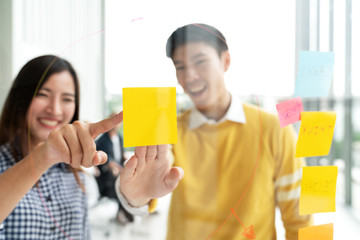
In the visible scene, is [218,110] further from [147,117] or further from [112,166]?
[112,166]

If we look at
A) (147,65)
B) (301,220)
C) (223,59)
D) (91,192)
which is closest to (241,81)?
(223,59)

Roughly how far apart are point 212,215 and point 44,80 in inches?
18.3

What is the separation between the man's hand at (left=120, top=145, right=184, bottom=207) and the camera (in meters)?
0.56

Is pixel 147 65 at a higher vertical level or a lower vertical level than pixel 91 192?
higher

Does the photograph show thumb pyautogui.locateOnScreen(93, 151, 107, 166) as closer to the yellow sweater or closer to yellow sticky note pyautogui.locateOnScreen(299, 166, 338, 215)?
the yellow sweater

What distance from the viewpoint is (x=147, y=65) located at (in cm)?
59

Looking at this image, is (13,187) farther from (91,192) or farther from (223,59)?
(223,59)

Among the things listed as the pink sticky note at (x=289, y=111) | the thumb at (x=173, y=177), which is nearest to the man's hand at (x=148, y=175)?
the thumb at (x=173, y=177)

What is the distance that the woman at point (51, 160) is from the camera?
54 centimetres

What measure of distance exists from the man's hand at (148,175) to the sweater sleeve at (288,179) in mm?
209

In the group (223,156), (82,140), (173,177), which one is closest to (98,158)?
(82,140)

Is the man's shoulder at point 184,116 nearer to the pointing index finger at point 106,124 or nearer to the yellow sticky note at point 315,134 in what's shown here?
the pointing index finger at point 106,124

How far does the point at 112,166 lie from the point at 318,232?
1.56ft

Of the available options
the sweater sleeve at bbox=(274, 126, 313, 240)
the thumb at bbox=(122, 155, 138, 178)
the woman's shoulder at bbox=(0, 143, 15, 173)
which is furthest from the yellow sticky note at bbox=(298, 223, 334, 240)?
the woman's shoulder at bbox=(0, 143, 15, 173)
